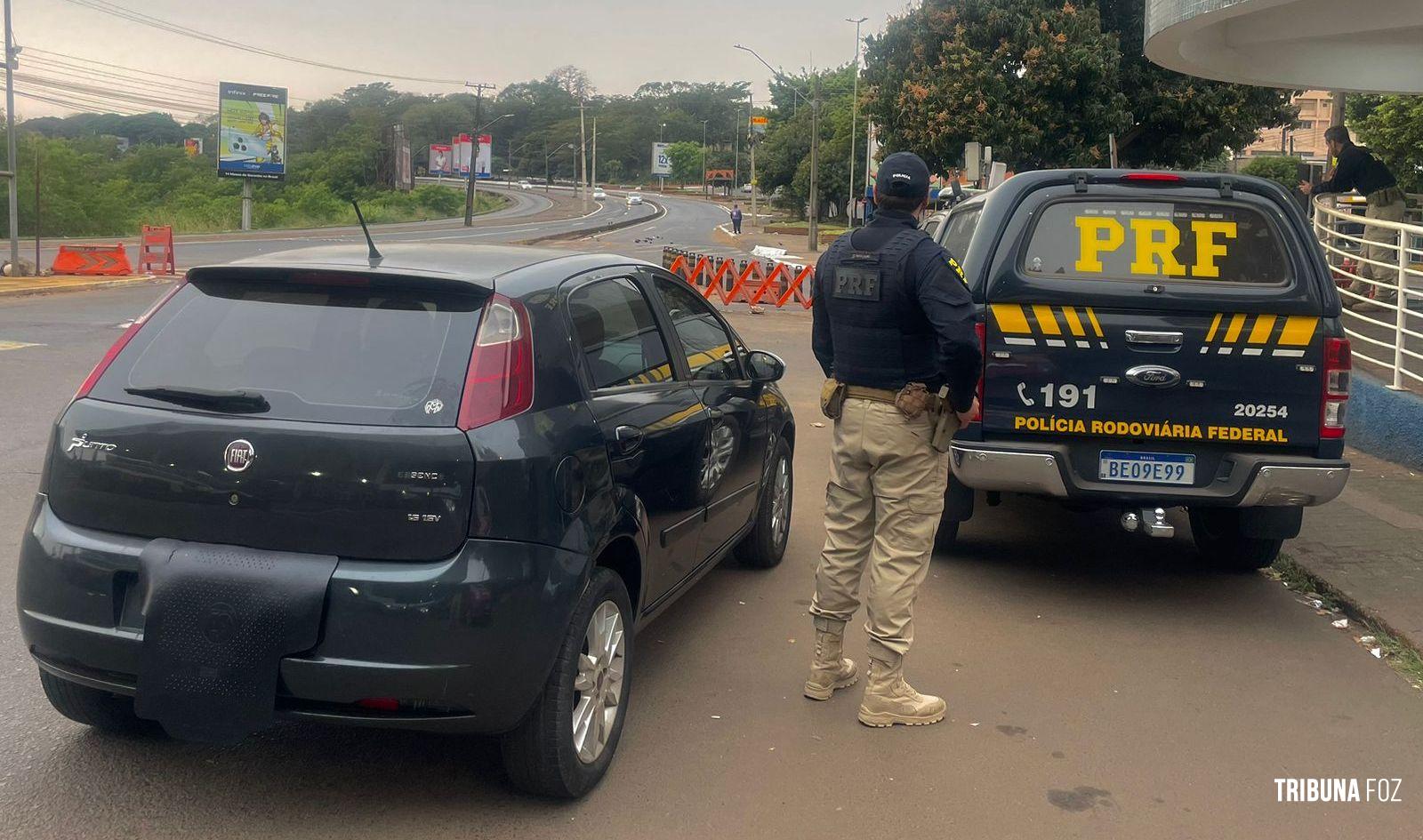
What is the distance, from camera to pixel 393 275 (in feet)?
12.5

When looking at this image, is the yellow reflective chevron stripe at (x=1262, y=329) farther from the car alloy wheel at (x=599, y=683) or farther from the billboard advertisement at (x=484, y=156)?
the billboard advertisement at (x=484, y=156)

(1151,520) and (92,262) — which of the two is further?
(92,262)

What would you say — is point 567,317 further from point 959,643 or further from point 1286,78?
point 1286,78

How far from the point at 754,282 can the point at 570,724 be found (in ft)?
70.2

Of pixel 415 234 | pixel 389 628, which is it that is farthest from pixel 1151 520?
pixel 415 234

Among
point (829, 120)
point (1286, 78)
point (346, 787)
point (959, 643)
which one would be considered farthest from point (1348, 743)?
point (829, 120)

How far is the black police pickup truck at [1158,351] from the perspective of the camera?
5734 millimetres

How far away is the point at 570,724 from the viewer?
3.77 meters

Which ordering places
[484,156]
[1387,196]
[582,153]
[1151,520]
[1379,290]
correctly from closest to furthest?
[1151,520]
[1387,196]
[1379,290]
[582,153]
[484,156]

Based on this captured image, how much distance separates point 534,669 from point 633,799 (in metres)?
0.62

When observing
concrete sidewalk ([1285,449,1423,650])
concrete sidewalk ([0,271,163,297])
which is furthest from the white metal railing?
concrete sidewalk ([0,271,163,297])

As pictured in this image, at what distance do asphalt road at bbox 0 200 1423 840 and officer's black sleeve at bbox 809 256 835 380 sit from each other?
1238 millimetres

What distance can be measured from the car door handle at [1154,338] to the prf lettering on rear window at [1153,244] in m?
0.38

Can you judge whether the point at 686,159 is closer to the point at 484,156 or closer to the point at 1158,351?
the point at 484,156
